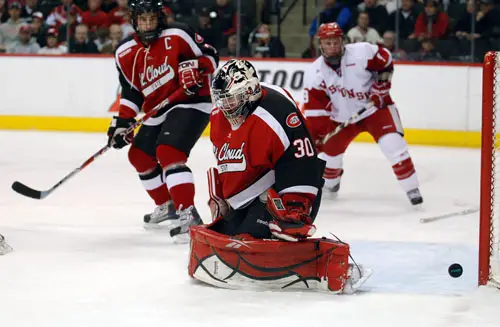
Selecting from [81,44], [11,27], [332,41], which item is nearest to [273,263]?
[332,41]

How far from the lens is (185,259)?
4301 millimetres

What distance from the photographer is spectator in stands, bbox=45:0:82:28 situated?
9.64m

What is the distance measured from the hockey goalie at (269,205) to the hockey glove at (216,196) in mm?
59

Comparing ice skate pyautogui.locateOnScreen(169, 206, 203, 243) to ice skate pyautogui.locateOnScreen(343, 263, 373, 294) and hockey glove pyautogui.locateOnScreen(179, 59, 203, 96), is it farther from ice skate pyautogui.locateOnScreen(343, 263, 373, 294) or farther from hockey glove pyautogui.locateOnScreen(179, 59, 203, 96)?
ice skate pyautogui.locateOnScreen(343, 263, 373, 294)

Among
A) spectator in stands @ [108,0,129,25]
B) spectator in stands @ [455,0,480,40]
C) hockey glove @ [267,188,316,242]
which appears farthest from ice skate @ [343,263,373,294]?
spectator in stands @ [108,0,129,25]

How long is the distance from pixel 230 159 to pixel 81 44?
5.95 m

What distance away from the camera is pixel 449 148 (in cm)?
829

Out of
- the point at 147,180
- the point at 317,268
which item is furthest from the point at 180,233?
the point at 317,268

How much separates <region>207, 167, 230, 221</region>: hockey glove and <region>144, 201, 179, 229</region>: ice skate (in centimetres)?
128

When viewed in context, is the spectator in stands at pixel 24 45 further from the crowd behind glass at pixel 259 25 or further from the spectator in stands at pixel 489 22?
the spectator in stands at pixel 489 22

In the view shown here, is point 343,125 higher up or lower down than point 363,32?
lower down

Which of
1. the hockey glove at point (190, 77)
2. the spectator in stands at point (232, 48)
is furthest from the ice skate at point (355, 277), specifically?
the spectator in stands at point (232, 48)

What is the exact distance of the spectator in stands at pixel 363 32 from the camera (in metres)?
8.78

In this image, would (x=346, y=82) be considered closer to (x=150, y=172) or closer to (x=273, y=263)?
(x=150, y=172)
